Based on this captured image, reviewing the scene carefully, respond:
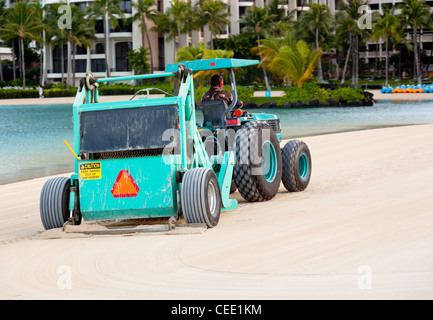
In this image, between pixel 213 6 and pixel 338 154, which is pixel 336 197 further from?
pixel 213 6

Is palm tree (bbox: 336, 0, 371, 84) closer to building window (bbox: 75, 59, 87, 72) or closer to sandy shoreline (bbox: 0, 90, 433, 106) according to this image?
sandy shoreline (bbox: 0, 90, 433, 106)

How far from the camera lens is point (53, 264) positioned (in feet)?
21.5

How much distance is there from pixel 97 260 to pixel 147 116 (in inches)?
86.4

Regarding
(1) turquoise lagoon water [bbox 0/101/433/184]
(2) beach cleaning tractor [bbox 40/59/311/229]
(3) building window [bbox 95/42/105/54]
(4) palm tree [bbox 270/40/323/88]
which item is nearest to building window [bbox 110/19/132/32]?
(3) building window [bbox 95/42/105/54]

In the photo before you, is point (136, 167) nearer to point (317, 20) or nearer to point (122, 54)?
point (317, 20)

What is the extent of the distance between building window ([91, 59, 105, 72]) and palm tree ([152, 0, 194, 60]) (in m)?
10.3

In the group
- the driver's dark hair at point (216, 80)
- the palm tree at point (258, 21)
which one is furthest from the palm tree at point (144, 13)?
the driver's dark hair at point (216, 80)

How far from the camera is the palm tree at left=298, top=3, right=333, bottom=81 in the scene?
89.8 metres

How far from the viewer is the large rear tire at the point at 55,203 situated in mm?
8367

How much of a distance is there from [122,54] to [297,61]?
3964 cm

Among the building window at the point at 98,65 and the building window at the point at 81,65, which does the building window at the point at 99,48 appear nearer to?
the building window at the point at 98,65

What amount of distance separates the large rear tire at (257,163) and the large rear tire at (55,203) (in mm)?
2564

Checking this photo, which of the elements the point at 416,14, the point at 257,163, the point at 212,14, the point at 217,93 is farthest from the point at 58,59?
the point at 257,163

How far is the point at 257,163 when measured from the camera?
9906 millimetres
